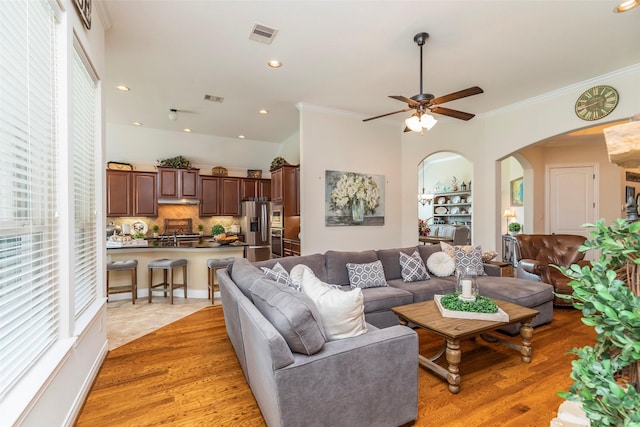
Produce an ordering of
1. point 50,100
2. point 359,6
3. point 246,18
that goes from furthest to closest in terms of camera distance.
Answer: point 246,18
point 359,6
point 50,100

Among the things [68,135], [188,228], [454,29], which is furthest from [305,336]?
[188,228]

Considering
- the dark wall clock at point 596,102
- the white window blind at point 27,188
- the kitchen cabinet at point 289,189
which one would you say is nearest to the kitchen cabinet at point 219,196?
the kitchen cabinet at point 289,189

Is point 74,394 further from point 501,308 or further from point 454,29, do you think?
point 454,29

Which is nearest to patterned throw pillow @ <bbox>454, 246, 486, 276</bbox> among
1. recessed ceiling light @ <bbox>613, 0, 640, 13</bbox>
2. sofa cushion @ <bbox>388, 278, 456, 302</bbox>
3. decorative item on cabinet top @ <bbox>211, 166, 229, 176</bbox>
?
sofa cushion @ <bbox>388, 278, 456, 302</bbox>

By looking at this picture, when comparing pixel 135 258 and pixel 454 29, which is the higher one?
pixel 454 29

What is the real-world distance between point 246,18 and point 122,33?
1293 millimetres

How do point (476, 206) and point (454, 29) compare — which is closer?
point (454, 29)

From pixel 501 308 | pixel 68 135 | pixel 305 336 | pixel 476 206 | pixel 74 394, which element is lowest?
pixel 74 394

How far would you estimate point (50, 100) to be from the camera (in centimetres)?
174

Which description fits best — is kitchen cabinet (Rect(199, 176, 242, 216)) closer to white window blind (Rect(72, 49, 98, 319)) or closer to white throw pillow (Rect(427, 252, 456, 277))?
white window blind (Rect(72, 49, 98, 319))

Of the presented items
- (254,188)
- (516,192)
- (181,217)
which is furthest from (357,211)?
(516,192)

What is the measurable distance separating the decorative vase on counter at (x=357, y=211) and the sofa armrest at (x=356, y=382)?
11.3ft

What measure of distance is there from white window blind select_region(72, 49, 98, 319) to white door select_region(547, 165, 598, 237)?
8367mm

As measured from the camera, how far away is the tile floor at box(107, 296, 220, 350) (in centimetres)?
333
